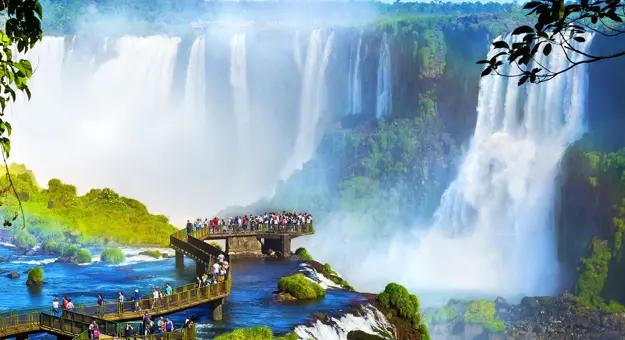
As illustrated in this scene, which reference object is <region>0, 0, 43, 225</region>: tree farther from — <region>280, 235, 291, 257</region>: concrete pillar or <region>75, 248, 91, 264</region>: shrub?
<region>75, 248, 91, 264</region>: shrub

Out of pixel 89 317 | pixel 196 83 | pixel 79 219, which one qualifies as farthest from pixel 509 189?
pixel 89 317

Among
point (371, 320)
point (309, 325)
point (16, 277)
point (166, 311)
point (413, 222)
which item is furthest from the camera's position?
point (413, 222)

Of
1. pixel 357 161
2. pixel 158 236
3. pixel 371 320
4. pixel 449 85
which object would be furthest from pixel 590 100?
pixel 371 320

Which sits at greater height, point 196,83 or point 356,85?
point 196,83

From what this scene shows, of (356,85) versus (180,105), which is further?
(180,105)

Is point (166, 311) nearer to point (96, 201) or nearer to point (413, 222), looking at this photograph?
point (96, 201)

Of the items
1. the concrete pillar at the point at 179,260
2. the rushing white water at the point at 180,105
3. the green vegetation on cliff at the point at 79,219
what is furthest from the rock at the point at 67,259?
the rushing white water at the point at 180,105

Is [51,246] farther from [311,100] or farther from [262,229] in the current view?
[311,100]
